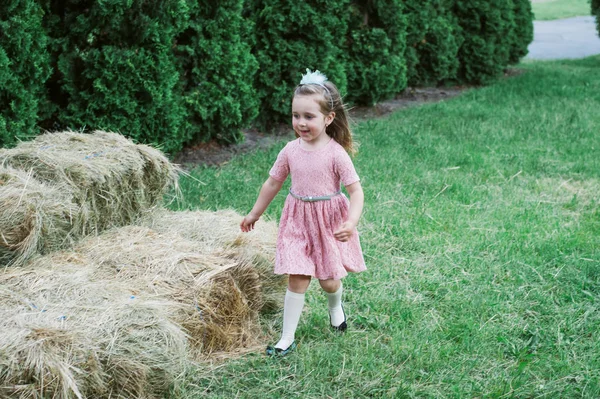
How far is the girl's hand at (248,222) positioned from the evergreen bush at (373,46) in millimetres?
5908

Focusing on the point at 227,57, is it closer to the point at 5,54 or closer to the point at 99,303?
the point at 5,54

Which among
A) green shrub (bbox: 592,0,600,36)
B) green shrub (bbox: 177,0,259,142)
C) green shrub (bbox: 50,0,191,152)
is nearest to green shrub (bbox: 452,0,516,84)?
green shrub (bbox: 592,0,600,36)

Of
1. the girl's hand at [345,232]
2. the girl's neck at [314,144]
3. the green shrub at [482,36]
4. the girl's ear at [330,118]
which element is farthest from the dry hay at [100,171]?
the green shrub at [482,36]

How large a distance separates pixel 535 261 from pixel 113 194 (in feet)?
8.63

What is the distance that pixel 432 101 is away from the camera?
10938 millimetres

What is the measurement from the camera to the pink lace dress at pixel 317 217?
3.50 m

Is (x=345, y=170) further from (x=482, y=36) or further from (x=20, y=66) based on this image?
Answer: (x=482, y=36)

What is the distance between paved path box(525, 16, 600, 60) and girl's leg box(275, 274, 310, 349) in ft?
52.3

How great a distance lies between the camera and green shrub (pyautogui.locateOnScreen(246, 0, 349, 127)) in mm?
7891

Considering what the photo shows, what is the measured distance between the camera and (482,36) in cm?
1202

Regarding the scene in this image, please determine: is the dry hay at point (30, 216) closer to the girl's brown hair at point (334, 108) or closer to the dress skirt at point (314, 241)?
the dress skirt at point (314, 241)

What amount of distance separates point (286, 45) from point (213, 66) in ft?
4.59

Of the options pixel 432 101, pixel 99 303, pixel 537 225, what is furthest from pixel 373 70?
pixel 99 303

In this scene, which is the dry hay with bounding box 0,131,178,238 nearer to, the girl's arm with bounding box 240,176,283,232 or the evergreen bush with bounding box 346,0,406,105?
the girl's arm with bounding box 240,176,283,232
